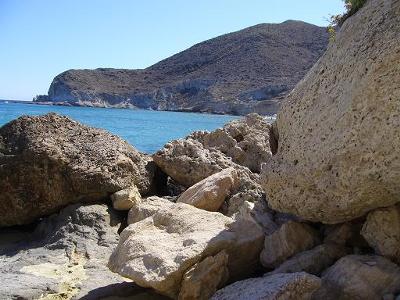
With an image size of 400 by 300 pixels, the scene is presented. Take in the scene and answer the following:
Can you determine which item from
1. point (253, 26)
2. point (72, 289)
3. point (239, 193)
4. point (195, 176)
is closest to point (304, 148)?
point (239, 193)

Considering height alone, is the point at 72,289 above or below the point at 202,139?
below

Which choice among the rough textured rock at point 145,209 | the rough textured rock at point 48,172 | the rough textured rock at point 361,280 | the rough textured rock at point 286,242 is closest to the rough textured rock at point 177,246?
the rough textured rock at point 286,242

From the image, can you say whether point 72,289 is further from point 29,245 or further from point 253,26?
point 253,26

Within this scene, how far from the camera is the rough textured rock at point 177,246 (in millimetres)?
4973

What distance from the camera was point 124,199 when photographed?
25.4ft

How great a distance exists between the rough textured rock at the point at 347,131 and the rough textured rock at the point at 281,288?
2.69ft

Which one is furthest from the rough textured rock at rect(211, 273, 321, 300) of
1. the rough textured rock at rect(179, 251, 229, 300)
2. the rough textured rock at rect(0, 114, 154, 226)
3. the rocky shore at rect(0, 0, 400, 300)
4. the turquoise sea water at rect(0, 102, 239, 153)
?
the turquoise sea water at rect(0, 102, 239, 153)

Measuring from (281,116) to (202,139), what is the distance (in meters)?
4.29

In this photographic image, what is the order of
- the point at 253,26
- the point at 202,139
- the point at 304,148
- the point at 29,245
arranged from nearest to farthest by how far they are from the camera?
the point at 304,148 < the point at 29,245 < the point at 202,139 < the point at 253,26

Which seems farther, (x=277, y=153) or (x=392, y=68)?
(x=277, y=153)

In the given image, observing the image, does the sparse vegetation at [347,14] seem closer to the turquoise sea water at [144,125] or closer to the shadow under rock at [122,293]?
the shadow under rock at [122,293]

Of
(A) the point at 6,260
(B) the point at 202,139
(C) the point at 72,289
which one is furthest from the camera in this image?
(B) the point at 202,139

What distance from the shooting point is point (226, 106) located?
3757 inches

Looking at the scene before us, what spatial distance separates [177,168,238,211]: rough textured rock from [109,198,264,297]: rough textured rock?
78 cm
